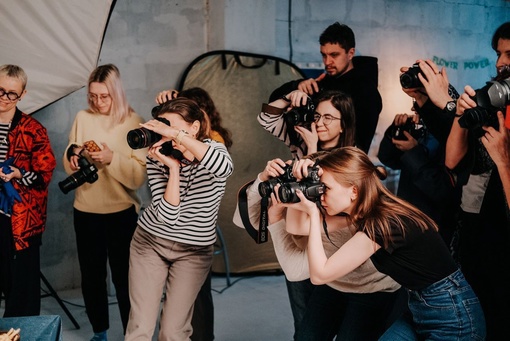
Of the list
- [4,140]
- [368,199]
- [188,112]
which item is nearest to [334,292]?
[368,199]

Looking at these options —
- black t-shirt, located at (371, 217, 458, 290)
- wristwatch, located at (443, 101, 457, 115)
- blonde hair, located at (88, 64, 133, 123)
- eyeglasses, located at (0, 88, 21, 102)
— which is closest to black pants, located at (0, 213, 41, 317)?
eyeglasses, located at (0, 88, 21, 102)

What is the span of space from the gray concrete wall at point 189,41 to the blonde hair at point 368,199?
2.28 meters

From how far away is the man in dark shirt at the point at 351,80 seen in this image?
326 centimetres

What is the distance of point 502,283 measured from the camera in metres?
2.56

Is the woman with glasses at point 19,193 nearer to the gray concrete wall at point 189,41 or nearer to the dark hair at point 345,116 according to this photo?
the gray concrete wall at point 189,41

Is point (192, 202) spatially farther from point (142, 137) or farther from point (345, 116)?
point (345, 116)

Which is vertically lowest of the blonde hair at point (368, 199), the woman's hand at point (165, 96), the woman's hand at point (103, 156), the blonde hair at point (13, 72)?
the woman's hand at point (103, 156)

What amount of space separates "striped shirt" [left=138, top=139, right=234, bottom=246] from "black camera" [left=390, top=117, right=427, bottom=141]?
0.74 m

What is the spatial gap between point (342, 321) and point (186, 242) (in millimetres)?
653

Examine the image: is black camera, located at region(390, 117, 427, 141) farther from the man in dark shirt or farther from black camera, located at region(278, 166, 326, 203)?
black camera, located at region(278, 166, 326, 203)

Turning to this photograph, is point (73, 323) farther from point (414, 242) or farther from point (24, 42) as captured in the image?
point (414, 242)

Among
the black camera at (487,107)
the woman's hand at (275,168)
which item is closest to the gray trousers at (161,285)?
the woman's hand at (275,168)

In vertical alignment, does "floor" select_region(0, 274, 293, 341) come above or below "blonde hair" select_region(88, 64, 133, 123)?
below

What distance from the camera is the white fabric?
355 centimetres
